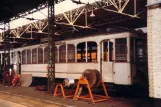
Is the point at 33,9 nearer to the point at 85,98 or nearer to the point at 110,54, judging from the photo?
the point at 110,54

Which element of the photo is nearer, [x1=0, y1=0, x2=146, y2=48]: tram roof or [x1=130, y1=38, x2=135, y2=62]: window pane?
[x1=130, y1=38, x2=135, y2=62]: window pane

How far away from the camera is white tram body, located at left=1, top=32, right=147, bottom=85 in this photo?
12.2 metres

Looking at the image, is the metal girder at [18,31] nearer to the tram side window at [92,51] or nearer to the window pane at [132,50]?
the tram side window at [92,51]

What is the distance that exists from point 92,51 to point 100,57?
905mm

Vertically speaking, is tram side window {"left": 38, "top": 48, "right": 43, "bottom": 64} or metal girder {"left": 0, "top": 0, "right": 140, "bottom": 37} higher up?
metal girder {"left": 0, "top": 0, "right": 140, "bottom": 37}

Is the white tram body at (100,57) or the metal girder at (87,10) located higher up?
the metal girder at (87,10)

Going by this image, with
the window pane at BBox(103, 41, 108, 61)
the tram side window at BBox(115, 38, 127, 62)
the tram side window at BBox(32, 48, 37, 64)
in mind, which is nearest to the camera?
the tram side window at BBox(115, 38, 127, 62)

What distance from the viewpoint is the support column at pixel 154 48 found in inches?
312

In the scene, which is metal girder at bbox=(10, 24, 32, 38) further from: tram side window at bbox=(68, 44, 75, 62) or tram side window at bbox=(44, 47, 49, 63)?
tram side window at bbox=(68, 44, 75, 62)

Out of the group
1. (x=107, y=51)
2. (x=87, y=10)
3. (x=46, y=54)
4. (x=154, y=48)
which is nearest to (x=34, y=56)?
(x=46, y=54)

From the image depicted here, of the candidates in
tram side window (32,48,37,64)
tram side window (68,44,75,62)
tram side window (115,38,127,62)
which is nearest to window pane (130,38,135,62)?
tram side window (115,38,127,62)

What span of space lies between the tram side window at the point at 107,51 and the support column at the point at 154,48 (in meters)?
4.83

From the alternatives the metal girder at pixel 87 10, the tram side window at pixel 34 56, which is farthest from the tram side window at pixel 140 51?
the tram side window at pixel 34 56

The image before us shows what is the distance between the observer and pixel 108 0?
15.7 meters
